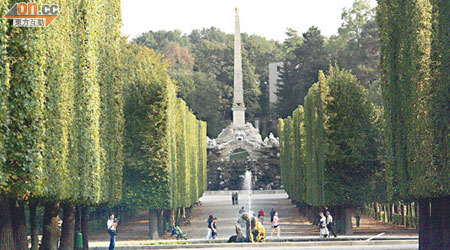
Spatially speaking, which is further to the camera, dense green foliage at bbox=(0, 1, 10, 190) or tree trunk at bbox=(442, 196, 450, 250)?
tree trunk at bbox=(442, 196, 450, 250)

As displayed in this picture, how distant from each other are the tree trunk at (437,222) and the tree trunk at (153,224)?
70.8 ft

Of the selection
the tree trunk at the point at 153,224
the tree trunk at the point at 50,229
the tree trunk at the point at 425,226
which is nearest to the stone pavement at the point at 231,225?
the tree trunk at the point at 153,224

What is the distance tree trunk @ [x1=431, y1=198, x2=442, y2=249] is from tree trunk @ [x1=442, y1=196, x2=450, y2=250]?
4.3 inches

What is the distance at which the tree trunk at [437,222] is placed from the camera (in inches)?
967

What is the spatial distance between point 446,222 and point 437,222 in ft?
2.05

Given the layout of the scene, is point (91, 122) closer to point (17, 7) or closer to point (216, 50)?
point (17, 7)

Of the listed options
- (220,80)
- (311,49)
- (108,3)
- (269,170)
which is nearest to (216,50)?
(220,80)

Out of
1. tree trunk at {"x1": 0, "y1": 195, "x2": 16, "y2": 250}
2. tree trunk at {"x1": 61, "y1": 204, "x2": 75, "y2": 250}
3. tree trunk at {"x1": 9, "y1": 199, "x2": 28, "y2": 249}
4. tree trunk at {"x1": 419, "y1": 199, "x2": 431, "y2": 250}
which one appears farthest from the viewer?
tree trunk at {"x1": 61, "y1": 204, "x2": 75, "y2": 250}

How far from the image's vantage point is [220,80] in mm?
129750

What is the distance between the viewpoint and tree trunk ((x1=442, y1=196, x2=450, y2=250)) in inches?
944

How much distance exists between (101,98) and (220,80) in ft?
327

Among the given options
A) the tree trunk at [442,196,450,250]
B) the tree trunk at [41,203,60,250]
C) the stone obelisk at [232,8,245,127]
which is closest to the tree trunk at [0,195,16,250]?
the tree trunk at [41,203,60,250]

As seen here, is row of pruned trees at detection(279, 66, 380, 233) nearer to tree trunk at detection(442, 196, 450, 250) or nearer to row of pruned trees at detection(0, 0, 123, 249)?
row of pruned trees at detection(0, 0, 123, 249)

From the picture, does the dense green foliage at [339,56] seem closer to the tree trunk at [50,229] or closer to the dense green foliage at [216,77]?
the dense green foliage at [216,77]
